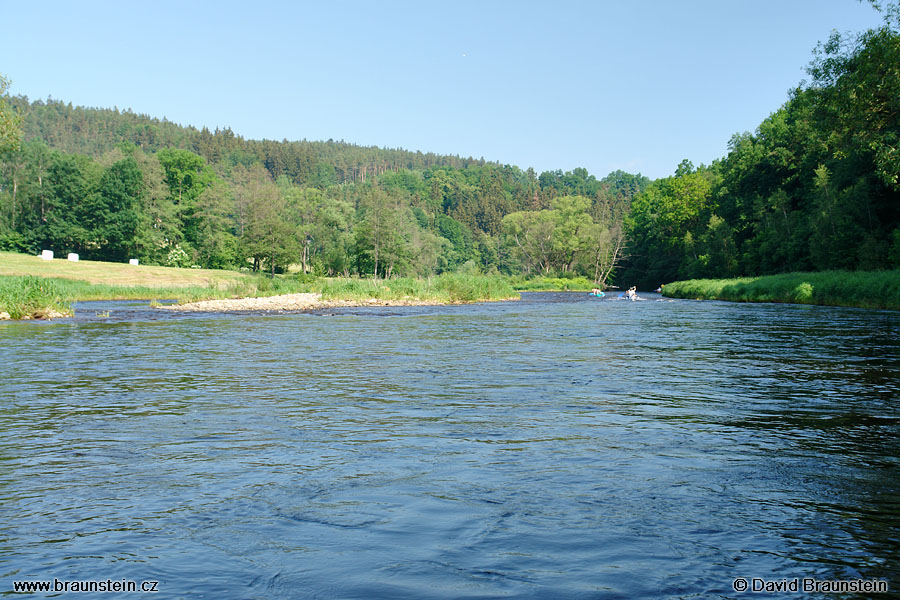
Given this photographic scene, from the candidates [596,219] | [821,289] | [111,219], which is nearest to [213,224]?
[111,219]

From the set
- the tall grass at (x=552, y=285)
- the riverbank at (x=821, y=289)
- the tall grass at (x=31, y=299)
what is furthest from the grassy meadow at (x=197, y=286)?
the tall grass at (x=552, y=285)

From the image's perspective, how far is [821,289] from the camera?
44719mm

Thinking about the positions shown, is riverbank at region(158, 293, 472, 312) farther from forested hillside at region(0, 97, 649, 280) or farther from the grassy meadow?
forested hillside at region(0, 97, 649, 280)

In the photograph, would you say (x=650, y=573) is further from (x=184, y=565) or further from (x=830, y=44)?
(x=830, y=44)

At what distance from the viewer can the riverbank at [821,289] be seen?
38.6m

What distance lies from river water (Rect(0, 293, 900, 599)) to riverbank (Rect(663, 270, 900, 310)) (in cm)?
2538

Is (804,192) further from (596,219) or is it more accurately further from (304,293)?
(596,219)

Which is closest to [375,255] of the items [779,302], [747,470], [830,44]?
[779,302]

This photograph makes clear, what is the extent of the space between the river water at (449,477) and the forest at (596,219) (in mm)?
29023

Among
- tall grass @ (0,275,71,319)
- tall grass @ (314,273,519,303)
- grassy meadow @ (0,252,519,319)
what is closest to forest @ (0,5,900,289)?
grassy meadow @ (0,252,519,319)

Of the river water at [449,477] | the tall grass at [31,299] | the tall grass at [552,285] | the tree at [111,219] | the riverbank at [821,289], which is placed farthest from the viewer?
the tall grass at [552,285]

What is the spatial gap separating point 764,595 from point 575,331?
23.6 meters

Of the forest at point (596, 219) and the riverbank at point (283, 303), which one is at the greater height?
the forest at point (596, 219)

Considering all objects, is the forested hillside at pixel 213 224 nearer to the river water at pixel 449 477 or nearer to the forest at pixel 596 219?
the forest at pixel 596 219
